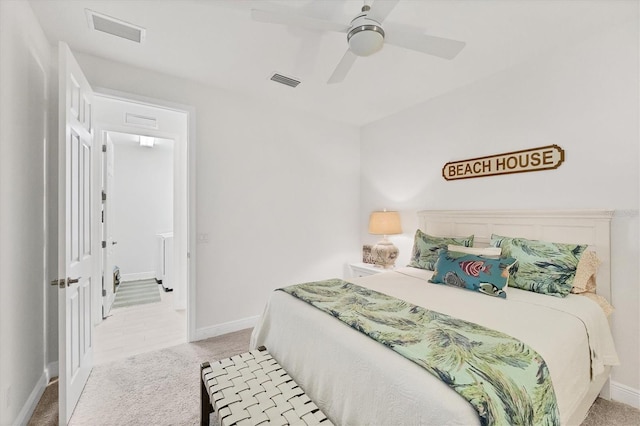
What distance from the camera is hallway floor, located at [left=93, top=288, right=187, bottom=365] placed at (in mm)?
2779

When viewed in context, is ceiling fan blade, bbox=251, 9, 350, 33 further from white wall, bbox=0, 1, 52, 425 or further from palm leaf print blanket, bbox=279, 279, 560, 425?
palm leaf print blanket, bbox=279, 279, 560, 425

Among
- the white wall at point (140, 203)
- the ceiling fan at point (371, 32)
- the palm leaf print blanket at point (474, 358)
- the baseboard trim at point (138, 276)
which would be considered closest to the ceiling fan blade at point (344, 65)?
the ceiling fan at point (371, 32)

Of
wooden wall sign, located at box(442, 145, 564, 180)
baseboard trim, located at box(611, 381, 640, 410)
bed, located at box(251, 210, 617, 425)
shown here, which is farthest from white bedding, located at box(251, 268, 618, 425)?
wooden wall sign, located at box(442, 145, 564, 180)

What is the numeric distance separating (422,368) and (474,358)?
8.9 inches

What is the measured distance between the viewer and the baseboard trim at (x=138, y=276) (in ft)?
18.5

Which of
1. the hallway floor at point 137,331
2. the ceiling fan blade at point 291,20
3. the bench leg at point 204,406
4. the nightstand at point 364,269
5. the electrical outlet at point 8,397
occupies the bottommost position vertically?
the hallway floor at point 137,331

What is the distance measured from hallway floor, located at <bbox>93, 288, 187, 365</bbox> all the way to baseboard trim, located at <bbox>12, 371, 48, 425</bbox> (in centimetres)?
40

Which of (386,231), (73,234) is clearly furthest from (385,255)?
(73,234)

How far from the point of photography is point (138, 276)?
19.0 feet

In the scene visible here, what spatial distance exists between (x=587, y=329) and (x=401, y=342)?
1250 mm

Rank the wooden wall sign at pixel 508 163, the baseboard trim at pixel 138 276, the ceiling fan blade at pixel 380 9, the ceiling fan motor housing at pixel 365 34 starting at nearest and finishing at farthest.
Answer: the ceiling fan blade at pixel 380 9
the ceiling fan motor housing at pixel 365 34
the wooden wall sign at pixel 508 163
the baseboard trim at pixel 138 276

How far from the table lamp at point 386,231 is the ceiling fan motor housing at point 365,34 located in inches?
86.8

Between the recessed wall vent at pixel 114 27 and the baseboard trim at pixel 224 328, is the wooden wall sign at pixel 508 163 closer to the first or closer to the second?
A: the baseboard trim at pixel 224 328

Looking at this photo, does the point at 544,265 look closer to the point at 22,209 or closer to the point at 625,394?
the point at 625,394
